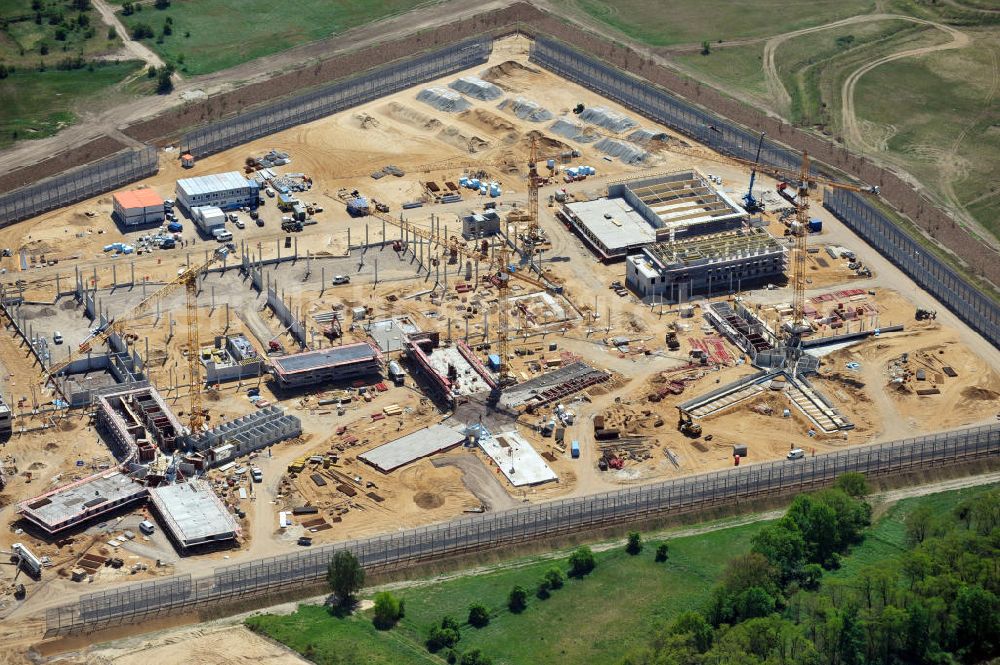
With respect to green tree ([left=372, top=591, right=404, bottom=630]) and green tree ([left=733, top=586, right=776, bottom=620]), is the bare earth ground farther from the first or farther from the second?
green tree ([left=733, top=586, right=776, bottom=620])

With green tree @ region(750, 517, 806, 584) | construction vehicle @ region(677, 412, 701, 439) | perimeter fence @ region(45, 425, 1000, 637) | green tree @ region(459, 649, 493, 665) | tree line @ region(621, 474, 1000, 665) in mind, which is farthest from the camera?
construction vehicle @ region(677, 412, 701, 439)

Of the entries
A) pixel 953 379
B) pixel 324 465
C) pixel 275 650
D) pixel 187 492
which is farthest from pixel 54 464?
pixel 953 379

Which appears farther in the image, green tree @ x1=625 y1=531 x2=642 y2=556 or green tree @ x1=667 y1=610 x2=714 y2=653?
green tree @ x1=625 y1=531 x2=642 y2=556

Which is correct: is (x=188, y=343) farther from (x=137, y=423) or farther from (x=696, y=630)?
(x=696, y=630)

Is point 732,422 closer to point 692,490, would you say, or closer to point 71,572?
point 692,490

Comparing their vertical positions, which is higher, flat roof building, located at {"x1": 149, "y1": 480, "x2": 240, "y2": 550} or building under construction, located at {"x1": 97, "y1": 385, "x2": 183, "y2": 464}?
building under construction, located at {"x1": 97, "y1": 385, "x2": 183, "y2": 464}

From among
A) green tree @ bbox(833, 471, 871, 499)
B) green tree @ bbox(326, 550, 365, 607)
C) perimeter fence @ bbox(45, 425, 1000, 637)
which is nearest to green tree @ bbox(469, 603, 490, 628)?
perimeter fence @ bbox(45, 425, 1000, 637)
